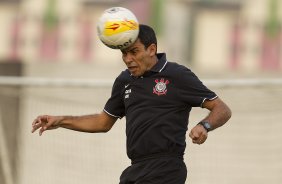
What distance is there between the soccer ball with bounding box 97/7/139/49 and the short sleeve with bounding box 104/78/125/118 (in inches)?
16.0

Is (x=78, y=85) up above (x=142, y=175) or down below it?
below

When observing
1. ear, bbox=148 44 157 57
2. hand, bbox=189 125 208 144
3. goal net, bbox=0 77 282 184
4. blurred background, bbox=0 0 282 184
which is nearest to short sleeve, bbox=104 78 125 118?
ear, bbox=148 44 157 57

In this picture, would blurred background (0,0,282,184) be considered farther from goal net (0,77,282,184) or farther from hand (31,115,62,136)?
hand (31,115,62,136)

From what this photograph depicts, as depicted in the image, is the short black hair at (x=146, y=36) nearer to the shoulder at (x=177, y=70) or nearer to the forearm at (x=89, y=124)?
the shoulder at (x=177, y=70)

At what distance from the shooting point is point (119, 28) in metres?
5.62

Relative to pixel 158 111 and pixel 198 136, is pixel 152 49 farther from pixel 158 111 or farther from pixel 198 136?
pixel 198 136

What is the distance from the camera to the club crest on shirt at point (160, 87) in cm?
567

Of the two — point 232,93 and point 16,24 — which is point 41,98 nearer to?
point 232,93

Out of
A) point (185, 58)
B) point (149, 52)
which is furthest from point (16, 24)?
point (149, 52)

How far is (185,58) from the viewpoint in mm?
16625

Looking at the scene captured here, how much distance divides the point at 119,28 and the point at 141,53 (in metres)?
0.22

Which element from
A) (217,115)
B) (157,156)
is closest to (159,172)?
(157,156)

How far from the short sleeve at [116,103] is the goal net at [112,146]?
4.20m

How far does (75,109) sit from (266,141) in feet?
8.80
